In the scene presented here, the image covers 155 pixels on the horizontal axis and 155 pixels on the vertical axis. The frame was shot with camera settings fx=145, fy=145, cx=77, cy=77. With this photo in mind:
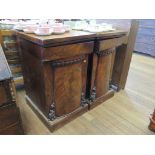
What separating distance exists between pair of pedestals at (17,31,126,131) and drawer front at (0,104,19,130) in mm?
274

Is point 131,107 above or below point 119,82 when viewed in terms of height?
below

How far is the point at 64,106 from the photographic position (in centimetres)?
126

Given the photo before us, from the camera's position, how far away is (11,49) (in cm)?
156

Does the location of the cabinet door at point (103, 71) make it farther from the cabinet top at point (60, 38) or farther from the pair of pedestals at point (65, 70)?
the cabinet top at point (60, 38)

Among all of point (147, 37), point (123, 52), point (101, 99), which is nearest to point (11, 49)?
point (101, 99)

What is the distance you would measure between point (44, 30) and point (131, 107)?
1.21 m

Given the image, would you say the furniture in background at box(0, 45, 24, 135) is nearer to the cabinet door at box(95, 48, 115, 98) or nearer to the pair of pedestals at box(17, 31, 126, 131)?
the pair of pedestals at box(17, 31, 126, 131)

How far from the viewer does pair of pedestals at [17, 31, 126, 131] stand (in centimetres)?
100

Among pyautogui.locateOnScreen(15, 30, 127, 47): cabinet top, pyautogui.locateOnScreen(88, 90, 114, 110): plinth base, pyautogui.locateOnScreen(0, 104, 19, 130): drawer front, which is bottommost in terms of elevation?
pyautogui.locateOnScreen(88, 90, 114, 110): plinth base

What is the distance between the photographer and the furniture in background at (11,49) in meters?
1.47

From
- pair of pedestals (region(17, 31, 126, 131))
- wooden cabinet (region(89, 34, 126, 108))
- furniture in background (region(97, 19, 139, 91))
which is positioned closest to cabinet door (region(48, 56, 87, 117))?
pair of pedestals (region(17, 31, 126, 131))
